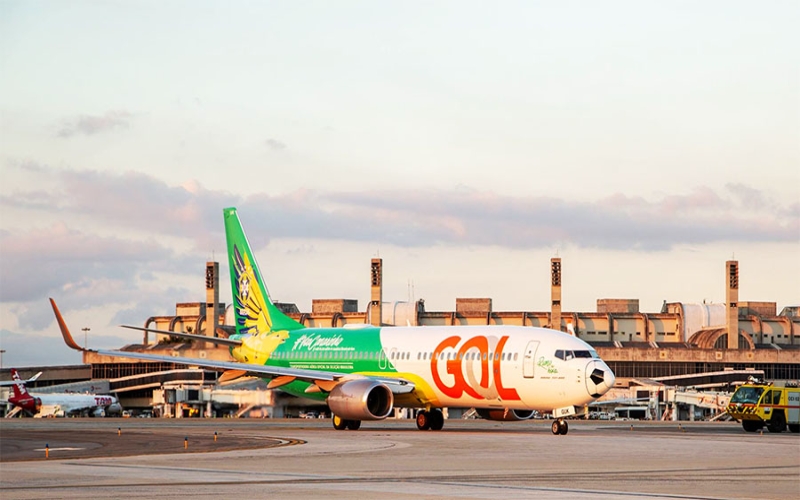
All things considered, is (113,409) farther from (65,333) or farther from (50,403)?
(65,333)

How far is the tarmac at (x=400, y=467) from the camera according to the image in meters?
22.1

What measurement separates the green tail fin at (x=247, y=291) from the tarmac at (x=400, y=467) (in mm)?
19273

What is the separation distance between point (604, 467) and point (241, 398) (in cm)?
5440

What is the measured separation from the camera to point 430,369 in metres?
52.3

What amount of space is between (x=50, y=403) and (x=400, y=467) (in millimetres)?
96162

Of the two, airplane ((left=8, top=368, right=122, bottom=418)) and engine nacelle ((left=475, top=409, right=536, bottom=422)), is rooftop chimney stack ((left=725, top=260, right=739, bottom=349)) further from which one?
engine nacelle ((left=475, top=409, right=536, bottom=422))

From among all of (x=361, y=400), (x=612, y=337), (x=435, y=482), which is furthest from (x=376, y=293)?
(x=435, y=482)

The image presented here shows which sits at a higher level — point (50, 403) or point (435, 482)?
point (435, 482)

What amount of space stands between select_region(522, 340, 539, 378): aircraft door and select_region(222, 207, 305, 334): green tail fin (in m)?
18.4

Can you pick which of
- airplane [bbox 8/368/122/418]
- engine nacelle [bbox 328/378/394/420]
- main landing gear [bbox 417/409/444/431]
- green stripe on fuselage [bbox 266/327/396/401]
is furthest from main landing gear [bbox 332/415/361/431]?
airplane [bbox 8/368/122/418]

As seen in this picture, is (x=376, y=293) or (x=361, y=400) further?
(x=376, y=293)

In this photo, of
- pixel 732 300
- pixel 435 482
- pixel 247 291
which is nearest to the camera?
pixel 435 482

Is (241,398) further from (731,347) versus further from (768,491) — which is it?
(731,347)

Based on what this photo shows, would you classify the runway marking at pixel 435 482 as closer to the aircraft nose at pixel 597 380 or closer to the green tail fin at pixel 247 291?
the aircraft nose at pixel 597 380
